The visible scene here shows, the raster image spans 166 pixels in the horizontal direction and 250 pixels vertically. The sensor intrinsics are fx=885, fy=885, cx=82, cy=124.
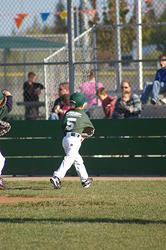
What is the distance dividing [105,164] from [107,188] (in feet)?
8.78

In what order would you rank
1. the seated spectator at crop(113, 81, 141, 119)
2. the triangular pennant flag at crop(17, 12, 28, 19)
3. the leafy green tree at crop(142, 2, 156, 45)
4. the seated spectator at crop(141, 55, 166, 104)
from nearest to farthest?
the seated spectator at crop(141, 55, 166, 104) < the seated spectator at crop(113, 81, 141, 119) < the triangular pennant flag at crop(17, 12, 28, 19) < the leafy green tree at crop(142, 2, 156, 45)

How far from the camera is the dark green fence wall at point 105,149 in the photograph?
1648 centimetres

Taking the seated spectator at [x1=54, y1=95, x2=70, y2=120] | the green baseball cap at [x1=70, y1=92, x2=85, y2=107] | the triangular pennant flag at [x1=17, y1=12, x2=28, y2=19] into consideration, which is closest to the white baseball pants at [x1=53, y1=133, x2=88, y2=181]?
the green baseball cap at [x1=70, y1=92, x2=85, y2=107]

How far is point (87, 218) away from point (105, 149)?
6431 millimetres

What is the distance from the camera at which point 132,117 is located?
17.1 meters

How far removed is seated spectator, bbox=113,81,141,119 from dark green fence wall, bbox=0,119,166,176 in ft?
1.41

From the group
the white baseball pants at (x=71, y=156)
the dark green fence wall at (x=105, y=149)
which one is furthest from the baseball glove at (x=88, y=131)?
the dark green fence wall at (x=105, y=149)

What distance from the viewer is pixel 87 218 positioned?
10219 millimetres

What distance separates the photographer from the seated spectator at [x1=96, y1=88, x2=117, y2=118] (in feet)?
57.0

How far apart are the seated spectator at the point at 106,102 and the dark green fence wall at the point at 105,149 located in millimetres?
856

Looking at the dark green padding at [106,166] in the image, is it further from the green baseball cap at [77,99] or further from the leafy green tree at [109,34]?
the leafy green tree at [109,34]

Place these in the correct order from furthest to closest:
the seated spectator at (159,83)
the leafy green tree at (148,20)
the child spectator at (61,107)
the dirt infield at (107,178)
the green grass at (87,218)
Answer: the leafy green tree at (148,20)
the child spectator at (61,107)
the seated spectator at (159,83)
the dirt infield at (107,178)
the green grass at (87,218)

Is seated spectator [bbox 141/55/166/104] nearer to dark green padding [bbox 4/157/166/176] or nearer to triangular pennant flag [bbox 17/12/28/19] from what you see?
dark green padding [bbox 4/157/166/176]

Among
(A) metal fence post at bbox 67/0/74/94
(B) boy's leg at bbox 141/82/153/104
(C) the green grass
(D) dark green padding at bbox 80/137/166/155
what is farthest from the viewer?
(B) boy's leg at bbox 141/82/153/104
